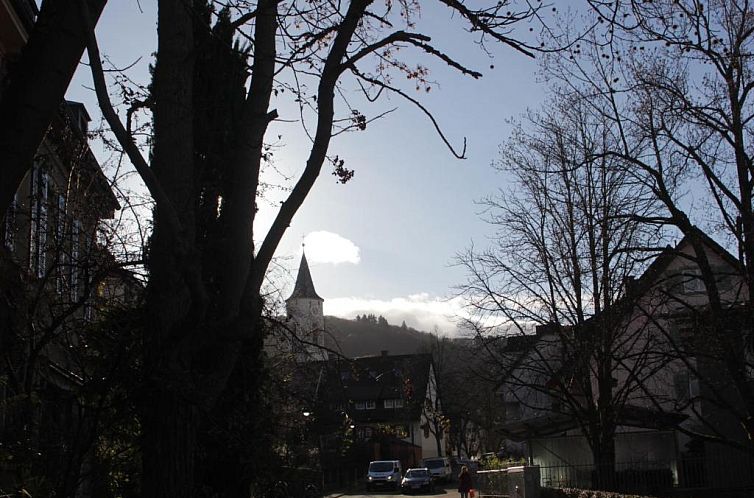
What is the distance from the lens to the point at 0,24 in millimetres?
11898

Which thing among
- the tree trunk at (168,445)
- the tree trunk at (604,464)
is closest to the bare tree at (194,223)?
the tree trunk at (168,445)

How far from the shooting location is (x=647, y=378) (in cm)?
2388

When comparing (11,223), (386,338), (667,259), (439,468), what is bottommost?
(439,468)

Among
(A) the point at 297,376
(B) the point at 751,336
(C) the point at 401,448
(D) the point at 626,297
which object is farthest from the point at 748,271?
(C) the point at 401,448

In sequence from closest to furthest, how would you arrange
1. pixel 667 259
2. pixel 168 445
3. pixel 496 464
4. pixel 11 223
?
pixel 168 445 < pixel 11 223 < pixel 667 259 < pixel 496 464

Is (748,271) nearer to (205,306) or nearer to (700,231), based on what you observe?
(700,231)

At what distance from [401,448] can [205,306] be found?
6813cm

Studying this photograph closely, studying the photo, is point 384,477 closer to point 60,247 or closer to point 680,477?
point 680,477

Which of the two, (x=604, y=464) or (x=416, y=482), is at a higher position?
(x=604, y=464)

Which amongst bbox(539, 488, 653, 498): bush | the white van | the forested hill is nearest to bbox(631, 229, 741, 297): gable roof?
bbox(539, 488, 653, 498): bush

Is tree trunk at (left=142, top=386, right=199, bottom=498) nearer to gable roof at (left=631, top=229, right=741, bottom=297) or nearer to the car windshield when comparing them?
gable roof at (left=631, top=229, right=741, bottom=297)

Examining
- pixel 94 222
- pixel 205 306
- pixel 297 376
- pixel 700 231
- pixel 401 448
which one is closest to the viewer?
pixel 205 306

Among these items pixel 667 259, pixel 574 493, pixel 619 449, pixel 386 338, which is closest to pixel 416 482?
pixel 619 449

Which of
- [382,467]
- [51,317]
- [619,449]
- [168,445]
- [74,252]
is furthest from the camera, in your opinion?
[382,467]
